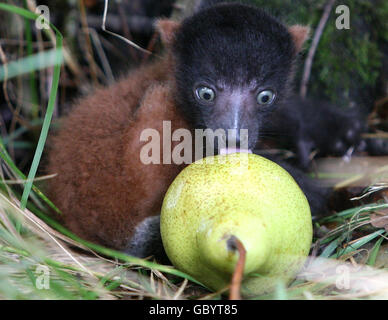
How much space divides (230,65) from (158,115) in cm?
52

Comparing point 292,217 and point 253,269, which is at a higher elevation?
point 292,217

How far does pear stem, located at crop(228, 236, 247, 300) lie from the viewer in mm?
1482

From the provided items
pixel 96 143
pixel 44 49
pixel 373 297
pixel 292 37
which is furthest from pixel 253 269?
pixel 44 49

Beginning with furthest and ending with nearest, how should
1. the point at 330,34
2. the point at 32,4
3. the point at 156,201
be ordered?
the point at 330,34
the point at 32,4
the point at 156,201

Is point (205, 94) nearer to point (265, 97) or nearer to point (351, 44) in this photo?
point (265, 97)

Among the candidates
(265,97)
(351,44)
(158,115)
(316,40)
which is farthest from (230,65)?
(351,44)

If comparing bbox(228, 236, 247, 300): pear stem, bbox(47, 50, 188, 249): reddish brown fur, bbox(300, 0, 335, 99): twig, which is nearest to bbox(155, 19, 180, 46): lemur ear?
bbox(47, 50, 188, 249): reddish brown fur

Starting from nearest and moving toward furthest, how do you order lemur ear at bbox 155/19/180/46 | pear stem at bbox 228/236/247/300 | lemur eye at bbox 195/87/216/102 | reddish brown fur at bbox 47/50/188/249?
pear stem at bbox 228/236/247/300 < reddish brown fur at bbox 47/50/188/249 < lemur eye at bbox 195/87/216/102 < lemur ear at bbox 155/19/180/46

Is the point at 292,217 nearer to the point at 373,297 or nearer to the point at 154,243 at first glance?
the point at 373,297

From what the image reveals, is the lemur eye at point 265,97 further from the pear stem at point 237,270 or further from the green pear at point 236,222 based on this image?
the pear stem at point 237,270

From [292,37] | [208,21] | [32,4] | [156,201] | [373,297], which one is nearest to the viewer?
[373,297]

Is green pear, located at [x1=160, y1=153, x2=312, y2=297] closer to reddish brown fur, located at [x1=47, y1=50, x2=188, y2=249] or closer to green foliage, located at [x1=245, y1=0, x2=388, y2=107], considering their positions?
reddish brown fur, located at [x1=47, y1=50, x2=188, y2=249]

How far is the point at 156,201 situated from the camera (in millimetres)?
2555
